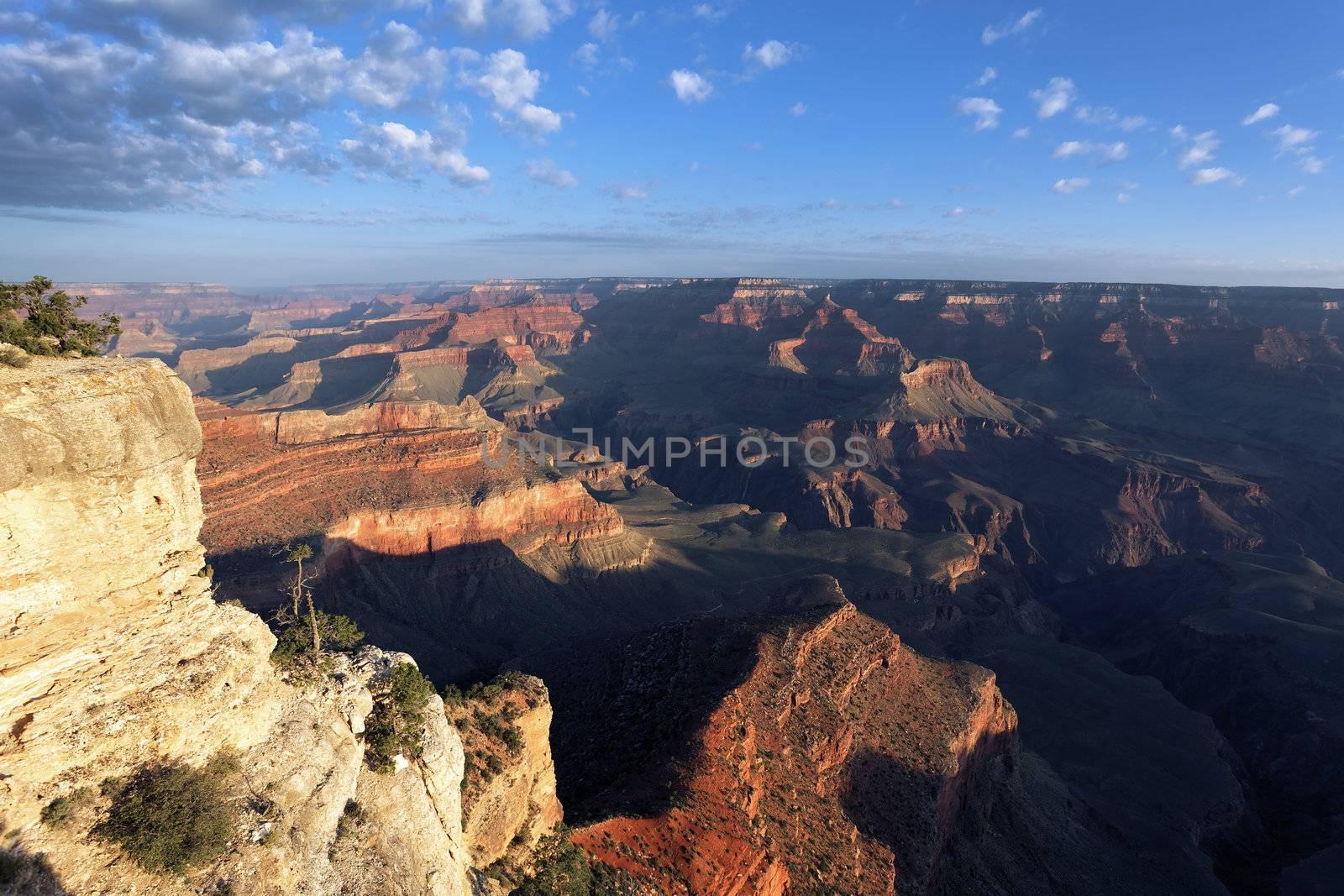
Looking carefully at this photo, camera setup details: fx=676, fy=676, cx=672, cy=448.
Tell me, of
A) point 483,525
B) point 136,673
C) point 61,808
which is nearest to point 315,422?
point 483,525

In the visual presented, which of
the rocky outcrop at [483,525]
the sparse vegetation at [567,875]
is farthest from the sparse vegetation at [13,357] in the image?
the rocky outcrop at [483,525]

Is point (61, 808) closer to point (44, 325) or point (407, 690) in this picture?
point (407, 690)

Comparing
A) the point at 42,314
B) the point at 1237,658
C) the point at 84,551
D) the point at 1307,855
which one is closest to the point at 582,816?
the point at 84,551

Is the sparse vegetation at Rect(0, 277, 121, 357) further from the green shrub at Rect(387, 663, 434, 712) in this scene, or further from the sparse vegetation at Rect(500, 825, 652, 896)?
the sparse vegetation at Rect(500, 825, 652, 896)

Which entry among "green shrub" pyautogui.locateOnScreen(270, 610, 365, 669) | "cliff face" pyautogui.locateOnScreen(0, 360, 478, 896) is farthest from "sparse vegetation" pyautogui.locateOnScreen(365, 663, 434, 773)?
"green shrub" pyautogui.locateOnScreen(270, 610, 365, 669)

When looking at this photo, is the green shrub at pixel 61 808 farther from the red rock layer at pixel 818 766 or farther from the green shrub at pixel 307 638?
the red rock layer at pixel 818 766
